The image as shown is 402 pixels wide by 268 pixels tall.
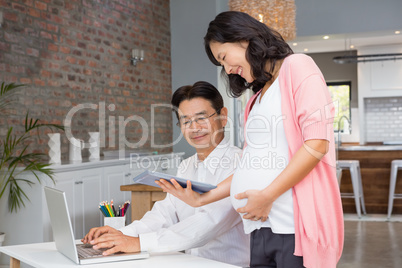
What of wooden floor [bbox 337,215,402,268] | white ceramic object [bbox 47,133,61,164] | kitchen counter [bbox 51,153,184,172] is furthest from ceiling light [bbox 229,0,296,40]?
wooden floor [bbox 337,215,402,268]

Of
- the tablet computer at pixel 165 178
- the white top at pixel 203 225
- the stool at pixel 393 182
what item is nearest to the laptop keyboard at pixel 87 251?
the white top at pixel 203 225

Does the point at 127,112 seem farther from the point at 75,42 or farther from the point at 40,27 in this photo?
the point at 40,27

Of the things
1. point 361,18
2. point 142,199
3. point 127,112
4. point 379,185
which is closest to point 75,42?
point 127,112

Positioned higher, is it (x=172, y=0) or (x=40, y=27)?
(x=172, y=0)

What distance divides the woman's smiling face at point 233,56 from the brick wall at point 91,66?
2.87 meters

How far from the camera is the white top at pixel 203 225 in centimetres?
172

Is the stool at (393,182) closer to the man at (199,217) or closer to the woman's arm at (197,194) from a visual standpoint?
the man at (199,217)

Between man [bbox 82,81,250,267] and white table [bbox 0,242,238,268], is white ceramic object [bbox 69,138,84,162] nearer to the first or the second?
man [bbox 82,81,250,267]

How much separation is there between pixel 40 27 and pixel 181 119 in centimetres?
278

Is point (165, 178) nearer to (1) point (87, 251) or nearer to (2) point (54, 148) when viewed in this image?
(1) point (87, 251)

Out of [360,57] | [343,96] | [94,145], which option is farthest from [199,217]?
[343,96]

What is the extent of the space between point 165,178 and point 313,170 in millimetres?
468

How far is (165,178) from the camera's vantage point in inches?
63.1

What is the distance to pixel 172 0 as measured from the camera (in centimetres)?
667
